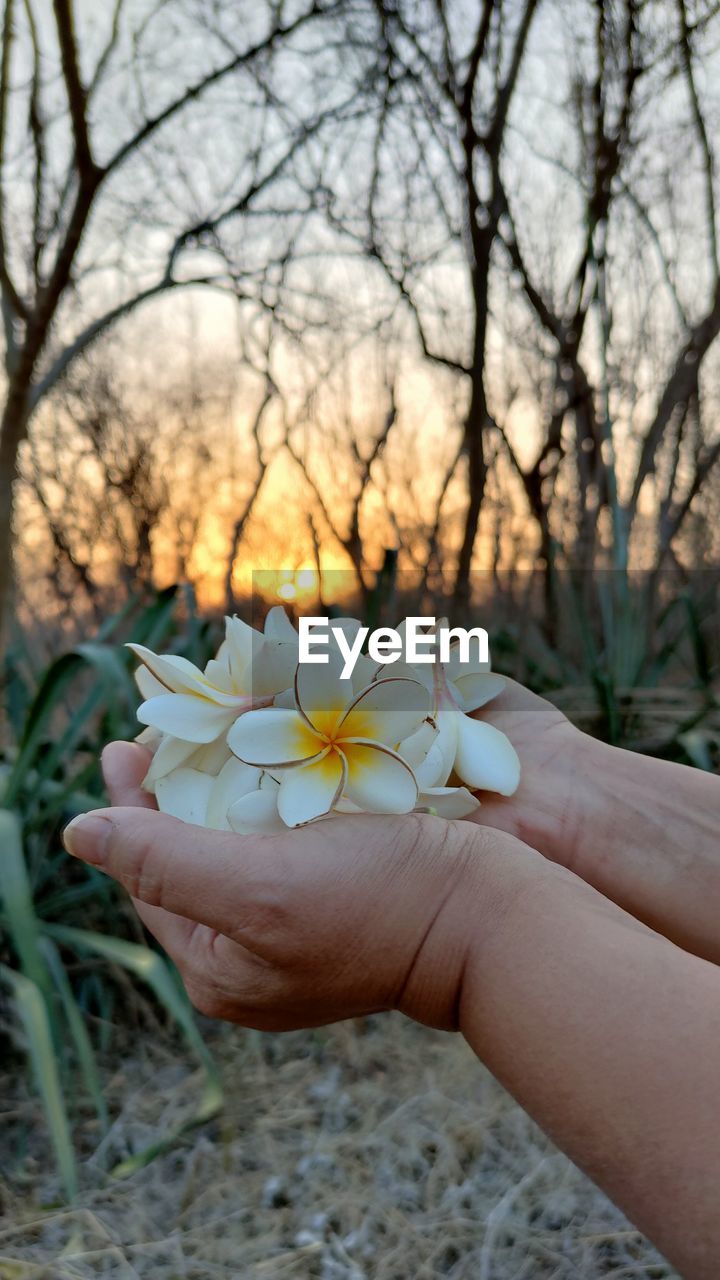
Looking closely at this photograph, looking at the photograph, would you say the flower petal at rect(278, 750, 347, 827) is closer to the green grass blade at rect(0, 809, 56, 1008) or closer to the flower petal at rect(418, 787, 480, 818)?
the flower petal at rect(418, 787, 480, 818)

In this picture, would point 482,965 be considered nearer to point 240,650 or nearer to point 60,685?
point 240,650

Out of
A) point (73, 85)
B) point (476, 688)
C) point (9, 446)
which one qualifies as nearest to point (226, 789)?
point (476, 688)

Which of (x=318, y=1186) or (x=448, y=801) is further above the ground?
(x=448, y=801)

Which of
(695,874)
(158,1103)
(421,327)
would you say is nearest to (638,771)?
(695,874)

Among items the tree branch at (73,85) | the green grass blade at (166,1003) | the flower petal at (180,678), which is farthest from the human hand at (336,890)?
the tree branch at (73,85)

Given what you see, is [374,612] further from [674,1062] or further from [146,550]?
[146,550]
